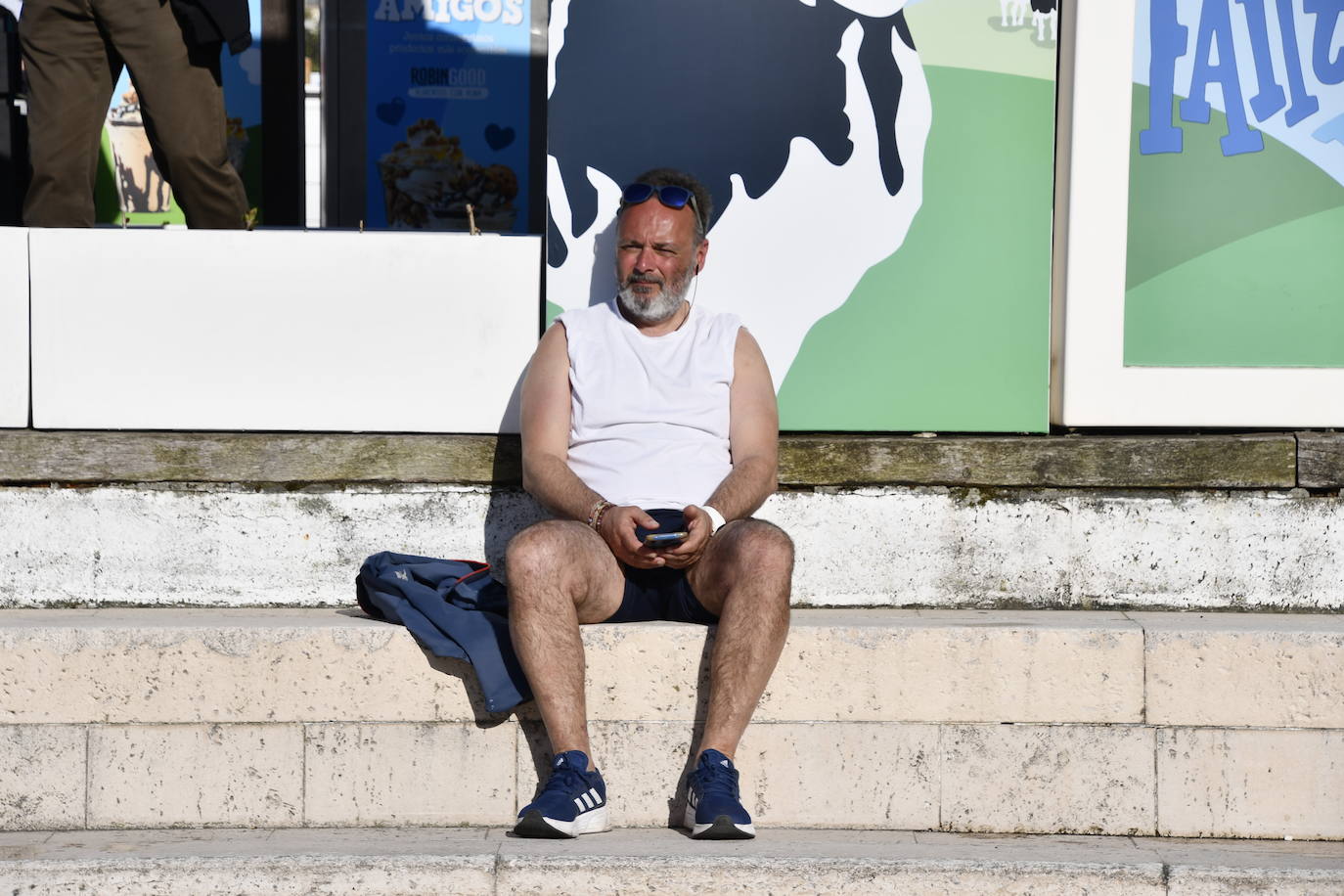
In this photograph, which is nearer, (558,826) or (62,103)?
(558,826)

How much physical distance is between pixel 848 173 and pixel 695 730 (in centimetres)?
168

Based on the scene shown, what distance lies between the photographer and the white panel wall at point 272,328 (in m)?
4.39

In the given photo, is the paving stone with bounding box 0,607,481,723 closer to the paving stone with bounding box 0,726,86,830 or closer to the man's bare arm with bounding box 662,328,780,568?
the paving stone with bounding box 0,726,86,830

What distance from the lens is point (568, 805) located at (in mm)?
3619

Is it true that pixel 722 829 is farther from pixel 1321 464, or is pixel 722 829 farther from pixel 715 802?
pixel 1321 464

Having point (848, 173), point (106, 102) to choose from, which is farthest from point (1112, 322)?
point (106, 102)

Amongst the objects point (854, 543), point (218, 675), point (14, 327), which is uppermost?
point (14, 327)

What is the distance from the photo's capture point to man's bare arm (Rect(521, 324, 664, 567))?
3893 mm

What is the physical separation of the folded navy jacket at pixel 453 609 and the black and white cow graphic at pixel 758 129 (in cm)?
104

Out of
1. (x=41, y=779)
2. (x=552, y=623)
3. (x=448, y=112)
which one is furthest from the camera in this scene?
(x=448, y=112)

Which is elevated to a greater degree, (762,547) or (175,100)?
(175,100)

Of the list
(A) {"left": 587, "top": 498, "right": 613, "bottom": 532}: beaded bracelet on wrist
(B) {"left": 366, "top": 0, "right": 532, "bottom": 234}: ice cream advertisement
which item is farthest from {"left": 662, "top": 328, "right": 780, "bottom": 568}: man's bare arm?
(B) {"left": 366, "top": 0, "right": 532, "bottom": 234}: ice cream advertisement

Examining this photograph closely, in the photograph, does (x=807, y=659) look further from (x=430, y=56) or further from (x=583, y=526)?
(x=430, y=56)

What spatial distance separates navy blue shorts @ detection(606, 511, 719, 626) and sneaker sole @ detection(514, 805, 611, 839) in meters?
0.55
